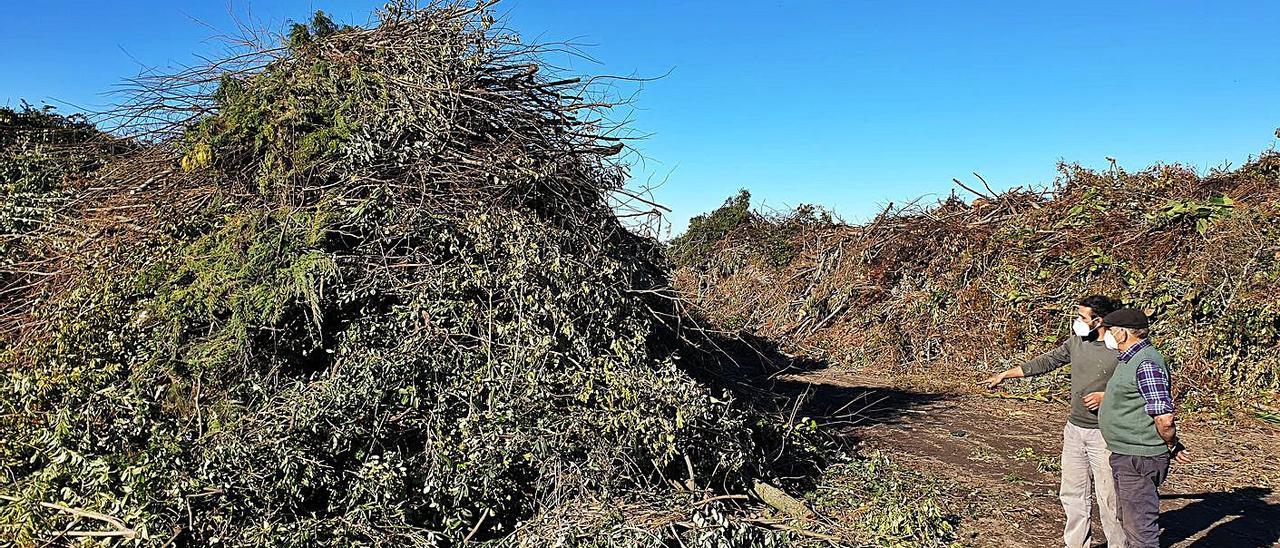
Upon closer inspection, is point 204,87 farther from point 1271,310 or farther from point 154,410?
point 1271,310

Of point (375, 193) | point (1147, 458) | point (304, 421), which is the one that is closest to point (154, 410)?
point (304, 421)

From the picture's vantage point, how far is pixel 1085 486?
513 centimetres

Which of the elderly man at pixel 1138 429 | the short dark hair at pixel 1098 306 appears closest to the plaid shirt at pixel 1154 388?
the elderly man at pixel 1138 429

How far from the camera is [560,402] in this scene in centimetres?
543

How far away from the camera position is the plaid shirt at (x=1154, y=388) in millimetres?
4328

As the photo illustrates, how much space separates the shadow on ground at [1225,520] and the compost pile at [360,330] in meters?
2.68

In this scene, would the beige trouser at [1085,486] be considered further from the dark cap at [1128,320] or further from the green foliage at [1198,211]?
the green foliage at [1198,211]

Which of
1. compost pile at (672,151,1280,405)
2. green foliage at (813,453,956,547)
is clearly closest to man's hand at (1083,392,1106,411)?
green foliage at (813,453,956,547)

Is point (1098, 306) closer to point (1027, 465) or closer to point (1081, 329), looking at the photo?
point (1081, 329)

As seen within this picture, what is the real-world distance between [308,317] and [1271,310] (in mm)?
9636

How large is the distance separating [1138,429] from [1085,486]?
2.59 ft

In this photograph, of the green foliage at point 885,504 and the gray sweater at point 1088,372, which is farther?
the green foliage at point 885,504

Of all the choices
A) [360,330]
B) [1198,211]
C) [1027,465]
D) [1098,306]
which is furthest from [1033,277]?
[360,330]

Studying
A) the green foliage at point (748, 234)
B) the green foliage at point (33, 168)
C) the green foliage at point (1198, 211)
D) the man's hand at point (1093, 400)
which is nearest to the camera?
the man's hand at point (1093, 400)
